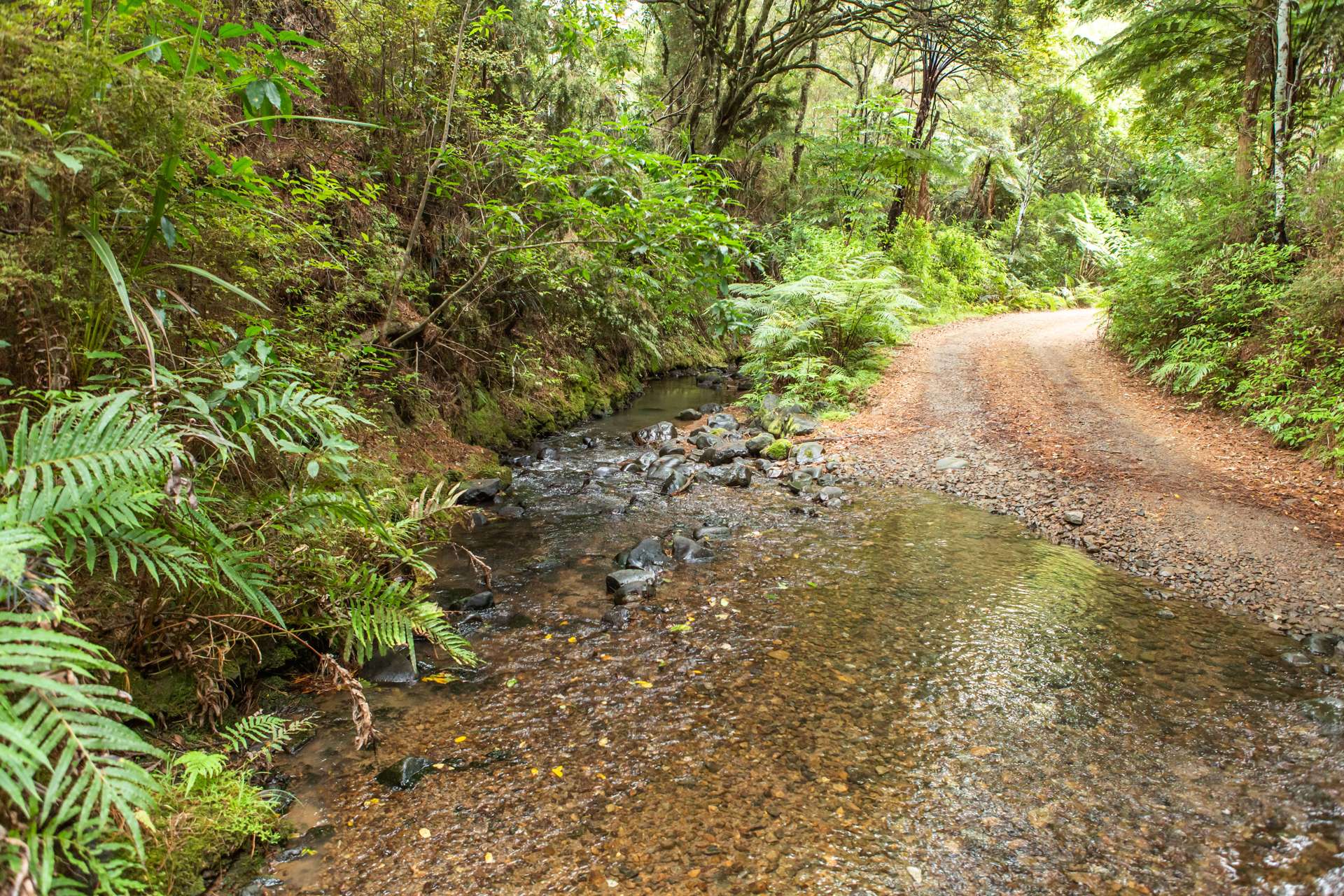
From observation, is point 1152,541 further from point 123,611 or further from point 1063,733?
point 123,611

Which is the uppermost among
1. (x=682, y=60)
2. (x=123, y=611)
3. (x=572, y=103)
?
(x=682, y=60)

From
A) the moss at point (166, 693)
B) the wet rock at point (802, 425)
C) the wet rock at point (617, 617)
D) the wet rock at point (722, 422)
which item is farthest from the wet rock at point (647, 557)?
the wet rock at point (722, 422)

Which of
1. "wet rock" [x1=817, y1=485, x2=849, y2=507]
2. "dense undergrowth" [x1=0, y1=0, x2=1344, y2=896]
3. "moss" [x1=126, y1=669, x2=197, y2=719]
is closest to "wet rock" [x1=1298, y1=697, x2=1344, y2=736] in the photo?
"wet rock" [x1=817, y1=485, x2=849, y2=507]

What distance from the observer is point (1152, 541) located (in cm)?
519

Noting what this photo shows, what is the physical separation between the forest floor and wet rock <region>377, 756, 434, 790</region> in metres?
5.26

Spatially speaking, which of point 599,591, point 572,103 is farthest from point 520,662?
point 572,103

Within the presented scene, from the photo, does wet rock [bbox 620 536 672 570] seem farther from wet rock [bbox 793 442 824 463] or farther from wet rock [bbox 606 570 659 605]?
wet rock [bbox 793 442 824 463]

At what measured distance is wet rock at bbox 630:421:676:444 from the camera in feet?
31.1

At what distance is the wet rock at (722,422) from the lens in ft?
33.2

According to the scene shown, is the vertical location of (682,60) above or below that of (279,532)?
above

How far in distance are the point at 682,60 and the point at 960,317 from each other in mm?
10632

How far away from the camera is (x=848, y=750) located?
3006mm

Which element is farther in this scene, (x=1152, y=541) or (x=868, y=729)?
(x=1152, y=541)

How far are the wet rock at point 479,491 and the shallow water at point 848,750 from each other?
164cm
